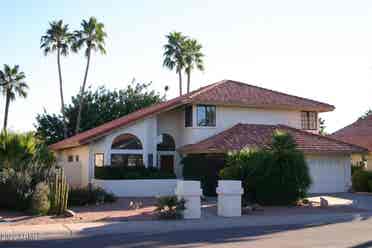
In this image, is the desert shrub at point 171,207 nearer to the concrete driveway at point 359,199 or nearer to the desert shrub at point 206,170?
the concrete driveway at point 359,199

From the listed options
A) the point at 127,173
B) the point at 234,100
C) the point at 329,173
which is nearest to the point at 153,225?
the point at 127,173

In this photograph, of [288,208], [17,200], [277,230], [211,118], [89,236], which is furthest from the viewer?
[211,118]

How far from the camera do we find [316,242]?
46.0 feet

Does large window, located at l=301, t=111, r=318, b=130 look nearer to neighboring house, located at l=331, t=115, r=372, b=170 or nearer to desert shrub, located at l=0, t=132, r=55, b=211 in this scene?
neighboring house, located at l=331, t=115, r=372, b=170

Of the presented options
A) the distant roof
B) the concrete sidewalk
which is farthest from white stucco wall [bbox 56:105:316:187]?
the concrete sidewalk

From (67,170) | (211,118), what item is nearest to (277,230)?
(211,118)

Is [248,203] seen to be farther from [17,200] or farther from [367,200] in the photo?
[17,200]

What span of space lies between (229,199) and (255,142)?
34.4 ft

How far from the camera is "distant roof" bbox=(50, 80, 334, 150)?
105 feet

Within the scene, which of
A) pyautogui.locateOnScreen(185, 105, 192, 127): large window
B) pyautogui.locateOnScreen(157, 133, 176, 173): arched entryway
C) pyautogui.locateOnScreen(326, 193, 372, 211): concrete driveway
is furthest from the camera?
pyautogui.locateOnScreen(157, 133, 176, 173): arched entryway

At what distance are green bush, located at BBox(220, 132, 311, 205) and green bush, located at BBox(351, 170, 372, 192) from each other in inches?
354

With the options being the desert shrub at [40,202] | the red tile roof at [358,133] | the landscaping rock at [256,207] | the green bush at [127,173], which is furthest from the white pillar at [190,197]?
the red tile roof at [358,133]

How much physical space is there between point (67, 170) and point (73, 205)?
11.9 m

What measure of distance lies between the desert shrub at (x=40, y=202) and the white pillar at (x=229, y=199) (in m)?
6.36
